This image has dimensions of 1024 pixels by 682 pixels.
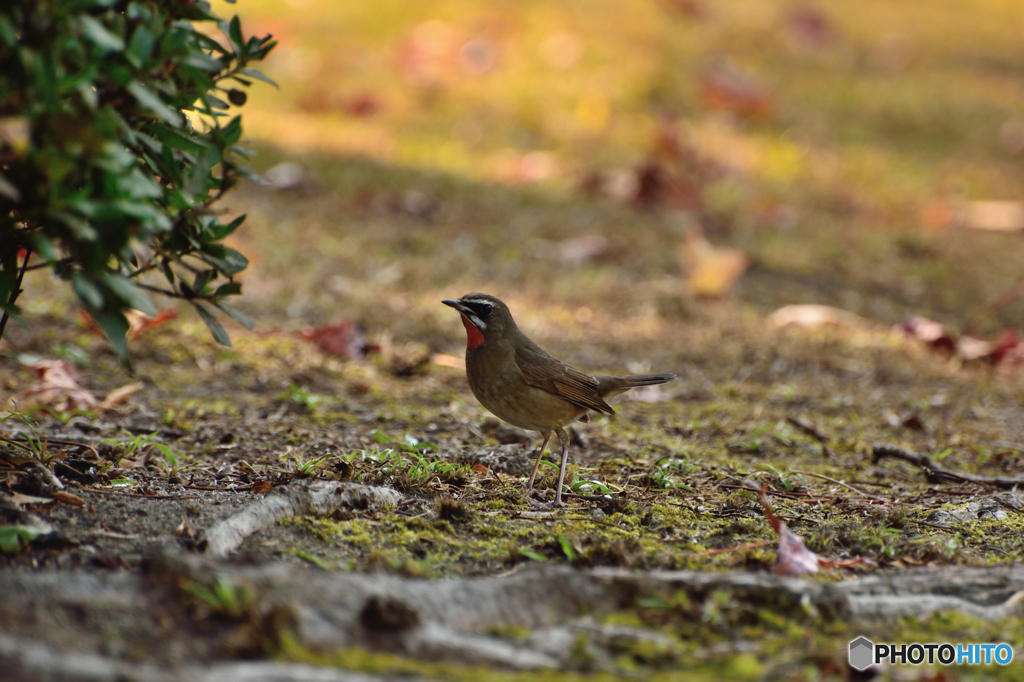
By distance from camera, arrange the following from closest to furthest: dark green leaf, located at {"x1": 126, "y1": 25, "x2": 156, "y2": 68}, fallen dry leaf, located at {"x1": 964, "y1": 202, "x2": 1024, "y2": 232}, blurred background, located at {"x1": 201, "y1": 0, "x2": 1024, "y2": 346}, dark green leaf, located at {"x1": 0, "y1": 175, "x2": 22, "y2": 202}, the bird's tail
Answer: dark green leaf, located at {"x1": 0, "y1": 175, "x2": 22, "y2": 202}
dark green leaf, located at {"x1": 126, "y1": 25, "x2": 156, "y2": 68}
the bird's tail
blurred background, located at {"x1": 201, "y1": 0, "x2": 1024, "y2": 346}
fallen dry leaf, located at {"x1": 964, "y1": 202, "x2": 1024, "y2": 232}

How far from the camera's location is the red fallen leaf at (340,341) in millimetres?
5680

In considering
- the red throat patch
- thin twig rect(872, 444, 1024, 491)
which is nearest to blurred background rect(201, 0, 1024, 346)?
the red throat patch

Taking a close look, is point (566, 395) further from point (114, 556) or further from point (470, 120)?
point (470, 120)

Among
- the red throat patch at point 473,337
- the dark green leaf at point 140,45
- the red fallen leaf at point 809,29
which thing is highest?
the red fallen leaf at point 809,29

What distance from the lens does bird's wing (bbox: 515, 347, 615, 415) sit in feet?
13.7

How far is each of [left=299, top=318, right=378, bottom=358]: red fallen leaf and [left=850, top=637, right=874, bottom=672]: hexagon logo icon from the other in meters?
3.75

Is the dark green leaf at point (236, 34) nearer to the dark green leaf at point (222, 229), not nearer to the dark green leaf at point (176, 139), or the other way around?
the dark green leaf at point (176, 139)

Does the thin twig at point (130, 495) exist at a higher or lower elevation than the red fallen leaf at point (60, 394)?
lower

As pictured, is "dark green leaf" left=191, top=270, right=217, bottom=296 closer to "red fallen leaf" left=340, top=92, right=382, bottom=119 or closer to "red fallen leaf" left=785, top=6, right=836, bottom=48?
"red fallen leaf" left=340, top=92, right=382, bottom=119

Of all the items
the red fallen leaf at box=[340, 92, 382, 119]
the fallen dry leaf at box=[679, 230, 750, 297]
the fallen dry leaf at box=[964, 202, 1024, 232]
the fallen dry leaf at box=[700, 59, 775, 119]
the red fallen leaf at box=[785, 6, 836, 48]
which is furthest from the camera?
the red fallen leaf at box=[785, 6, 836, 48]

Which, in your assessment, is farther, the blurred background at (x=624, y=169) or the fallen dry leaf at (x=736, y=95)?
the fallen dry leaf at (x=736, y=95)

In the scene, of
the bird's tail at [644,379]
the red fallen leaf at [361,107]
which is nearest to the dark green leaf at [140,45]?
the bird's tail at [644,379]

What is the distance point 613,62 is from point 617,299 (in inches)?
237

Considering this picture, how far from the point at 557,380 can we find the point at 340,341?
1.91m
